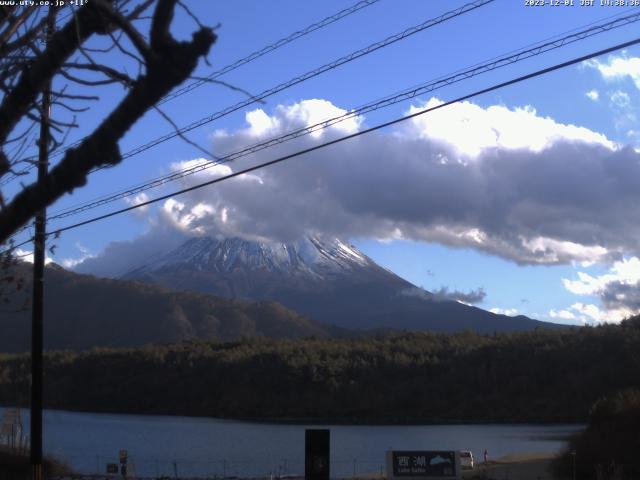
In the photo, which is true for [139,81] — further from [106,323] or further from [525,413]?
[106,323]

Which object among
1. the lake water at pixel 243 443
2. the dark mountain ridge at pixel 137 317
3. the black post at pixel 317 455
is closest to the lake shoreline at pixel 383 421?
the lake water at pixel 243 443

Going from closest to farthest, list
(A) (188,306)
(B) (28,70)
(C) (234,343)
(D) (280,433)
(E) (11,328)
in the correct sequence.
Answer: (B) (28,70), (D) (280,433), (C) (234,343), (E) (11,328), (A) (188,306)

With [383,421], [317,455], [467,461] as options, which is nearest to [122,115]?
[317,455]

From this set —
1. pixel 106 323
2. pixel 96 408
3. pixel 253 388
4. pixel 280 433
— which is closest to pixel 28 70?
pixel 280 433

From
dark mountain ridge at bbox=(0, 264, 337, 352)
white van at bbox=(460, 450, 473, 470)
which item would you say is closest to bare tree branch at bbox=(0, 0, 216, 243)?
white van at bbox=(460, 450, 473, 470)

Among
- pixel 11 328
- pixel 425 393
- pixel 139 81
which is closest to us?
pixel 139 81

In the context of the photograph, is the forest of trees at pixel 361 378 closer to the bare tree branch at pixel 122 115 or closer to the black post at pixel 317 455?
the black post at pixel 317 455

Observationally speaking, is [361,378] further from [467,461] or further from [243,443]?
[467,461]

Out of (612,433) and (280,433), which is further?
(280,433)
